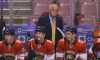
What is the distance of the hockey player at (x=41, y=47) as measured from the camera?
5680mm

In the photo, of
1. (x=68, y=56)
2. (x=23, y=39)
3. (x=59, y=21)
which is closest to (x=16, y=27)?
(x=23, y=39)

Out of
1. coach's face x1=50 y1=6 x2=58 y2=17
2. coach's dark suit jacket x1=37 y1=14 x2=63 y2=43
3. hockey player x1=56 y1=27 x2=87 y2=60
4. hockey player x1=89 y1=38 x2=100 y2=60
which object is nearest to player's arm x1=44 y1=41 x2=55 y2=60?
hockey player x1=56 y1=27 x2=87 y2=60

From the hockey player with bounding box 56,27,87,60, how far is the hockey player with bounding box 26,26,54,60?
0.14 m

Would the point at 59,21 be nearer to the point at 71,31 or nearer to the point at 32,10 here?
the point at 71,31

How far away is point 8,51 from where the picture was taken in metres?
5.80

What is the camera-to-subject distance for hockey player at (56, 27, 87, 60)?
573cm

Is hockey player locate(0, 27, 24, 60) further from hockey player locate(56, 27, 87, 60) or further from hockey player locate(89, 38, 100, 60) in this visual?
hockey player locate(89, 38, 100, 60)

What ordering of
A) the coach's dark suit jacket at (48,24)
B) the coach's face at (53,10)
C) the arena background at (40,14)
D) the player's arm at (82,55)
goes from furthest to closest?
1. the arena background at (40,14)
2. the coach's dark suit jacket at (48,24)
3. the coach's face at (53,10)
4. the player's arm at (82,55)

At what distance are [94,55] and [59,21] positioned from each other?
2.59ft

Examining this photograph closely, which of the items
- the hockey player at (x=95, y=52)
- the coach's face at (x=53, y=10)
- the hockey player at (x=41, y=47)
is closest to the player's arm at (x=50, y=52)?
the hockey player at (x=41, y=47)

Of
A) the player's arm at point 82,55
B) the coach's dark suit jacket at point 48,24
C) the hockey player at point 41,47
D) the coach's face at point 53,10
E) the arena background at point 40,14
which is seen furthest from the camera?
the arena background at point 40,14

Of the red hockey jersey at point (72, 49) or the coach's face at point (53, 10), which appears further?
the coach's face at point (53, 10)

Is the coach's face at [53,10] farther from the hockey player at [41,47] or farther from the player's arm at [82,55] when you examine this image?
the player's arm at [82,55]

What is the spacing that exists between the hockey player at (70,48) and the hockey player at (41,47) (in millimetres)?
142
